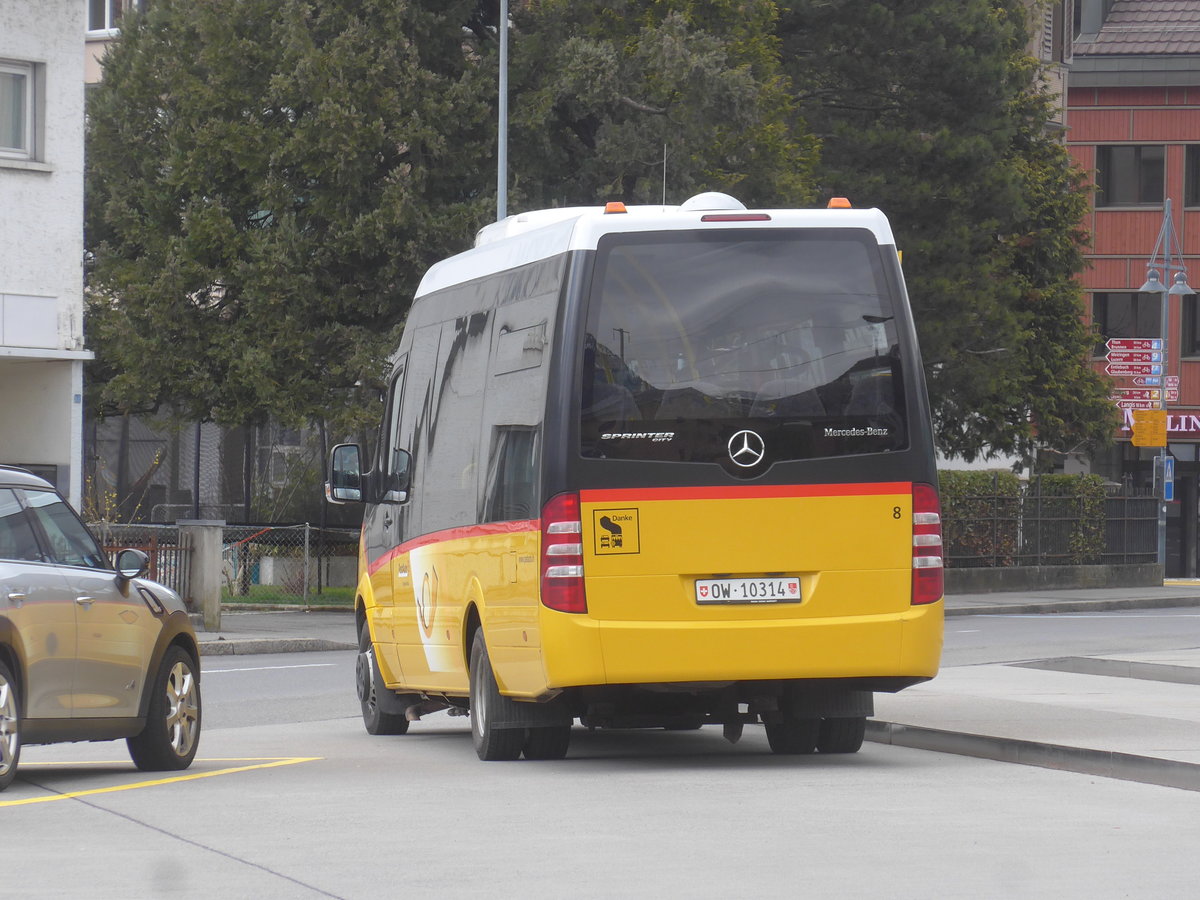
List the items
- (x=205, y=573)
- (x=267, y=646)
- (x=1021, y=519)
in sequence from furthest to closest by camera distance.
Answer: (x=1021, y=519), (x=205, y=573), (x=267, y=646)

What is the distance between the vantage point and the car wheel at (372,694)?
579 inches

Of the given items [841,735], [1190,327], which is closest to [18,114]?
[841,735]

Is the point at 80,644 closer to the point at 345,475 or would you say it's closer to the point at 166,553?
the point at 345,475

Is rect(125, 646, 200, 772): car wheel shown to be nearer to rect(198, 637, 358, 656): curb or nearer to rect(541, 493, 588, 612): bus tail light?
rect(541, 493, 588, 612): bus tail light

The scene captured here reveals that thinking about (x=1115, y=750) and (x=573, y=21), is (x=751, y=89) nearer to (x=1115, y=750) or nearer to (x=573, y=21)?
(x=573, y=21)

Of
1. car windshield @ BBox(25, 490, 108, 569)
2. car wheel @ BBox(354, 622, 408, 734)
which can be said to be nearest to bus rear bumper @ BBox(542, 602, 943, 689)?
car windshield @ BBox(25, 490, 108, 569)

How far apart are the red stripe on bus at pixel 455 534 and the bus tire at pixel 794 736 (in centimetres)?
199

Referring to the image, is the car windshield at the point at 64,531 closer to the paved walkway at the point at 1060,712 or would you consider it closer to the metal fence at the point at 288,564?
the paved walkway at the point at 1060,712

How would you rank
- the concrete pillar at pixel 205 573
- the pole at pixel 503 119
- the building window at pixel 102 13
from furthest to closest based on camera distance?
the building window at pixel 102 13, the pole at pixel 503 119, the concrete pillar at pixel 205 573


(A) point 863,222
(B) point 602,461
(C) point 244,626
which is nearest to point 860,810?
(B) point 602,461

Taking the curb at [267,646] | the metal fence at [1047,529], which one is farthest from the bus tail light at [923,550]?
the metal fence at [1047,529]

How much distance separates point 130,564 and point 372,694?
3.79 metres

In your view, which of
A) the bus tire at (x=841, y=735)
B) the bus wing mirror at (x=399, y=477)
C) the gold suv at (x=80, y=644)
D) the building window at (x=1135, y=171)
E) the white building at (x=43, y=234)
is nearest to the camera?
the gold suv at (x=80, y=644)

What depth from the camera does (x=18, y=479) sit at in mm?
10922
